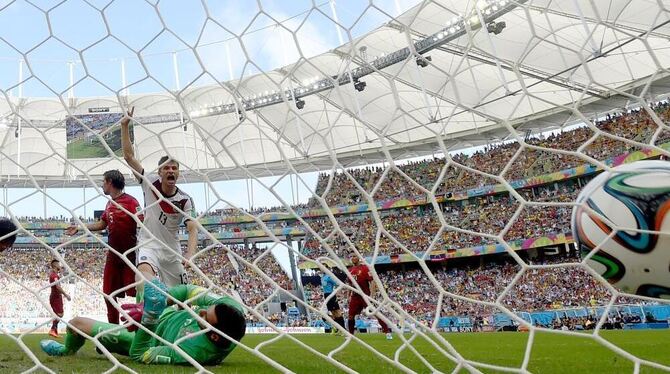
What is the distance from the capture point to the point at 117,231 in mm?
3916

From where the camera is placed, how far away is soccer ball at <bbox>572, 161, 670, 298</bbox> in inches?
80.3

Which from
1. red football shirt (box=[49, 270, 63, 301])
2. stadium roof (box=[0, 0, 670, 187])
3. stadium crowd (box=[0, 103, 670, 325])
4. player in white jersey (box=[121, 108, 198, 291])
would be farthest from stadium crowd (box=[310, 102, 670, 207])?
player in white jersey (box=[121, 108, 198, 291])

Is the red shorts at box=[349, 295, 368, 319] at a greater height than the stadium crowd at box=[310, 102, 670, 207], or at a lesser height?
lesser

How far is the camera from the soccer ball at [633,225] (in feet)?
6.69

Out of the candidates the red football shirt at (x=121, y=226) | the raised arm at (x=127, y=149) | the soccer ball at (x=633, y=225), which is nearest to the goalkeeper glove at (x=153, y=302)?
the raised arm at (x=127, y=149)

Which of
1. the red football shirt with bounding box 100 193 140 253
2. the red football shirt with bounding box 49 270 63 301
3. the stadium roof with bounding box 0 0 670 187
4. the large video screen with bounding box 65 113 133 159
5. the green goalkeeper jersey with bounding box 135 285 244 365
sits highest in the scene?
the stadium roof with bounding box 0 0 670 187

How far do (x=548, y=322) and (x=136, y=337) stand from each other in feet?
44.3

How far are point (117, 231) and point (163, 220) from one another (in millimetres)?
514

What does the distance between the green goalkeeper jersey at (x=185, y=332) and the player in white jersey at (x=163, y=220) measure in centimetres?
44

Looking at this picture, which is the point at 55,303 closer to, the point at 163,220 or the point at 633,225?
the point at 163,220

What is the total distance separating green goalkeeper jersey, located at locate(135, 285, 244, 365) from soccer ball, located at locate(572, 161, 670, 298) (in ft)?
5.42

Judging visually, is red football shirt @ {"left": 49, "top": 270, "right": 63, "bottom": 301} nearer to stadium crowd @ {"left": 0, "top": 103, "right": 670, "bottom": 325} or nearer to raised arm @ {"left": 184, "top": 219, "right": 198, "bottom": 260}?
raised arm @ {"left": 184, "top": 219, "right": 198, "bottom": 260}

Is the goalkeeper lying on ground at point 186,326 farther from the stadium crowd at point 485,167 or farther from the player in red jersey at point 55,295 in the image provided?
the stadium crowd at point 485,167

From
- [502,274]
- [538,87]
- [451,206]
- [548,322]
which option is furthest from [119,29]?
[451,206]
